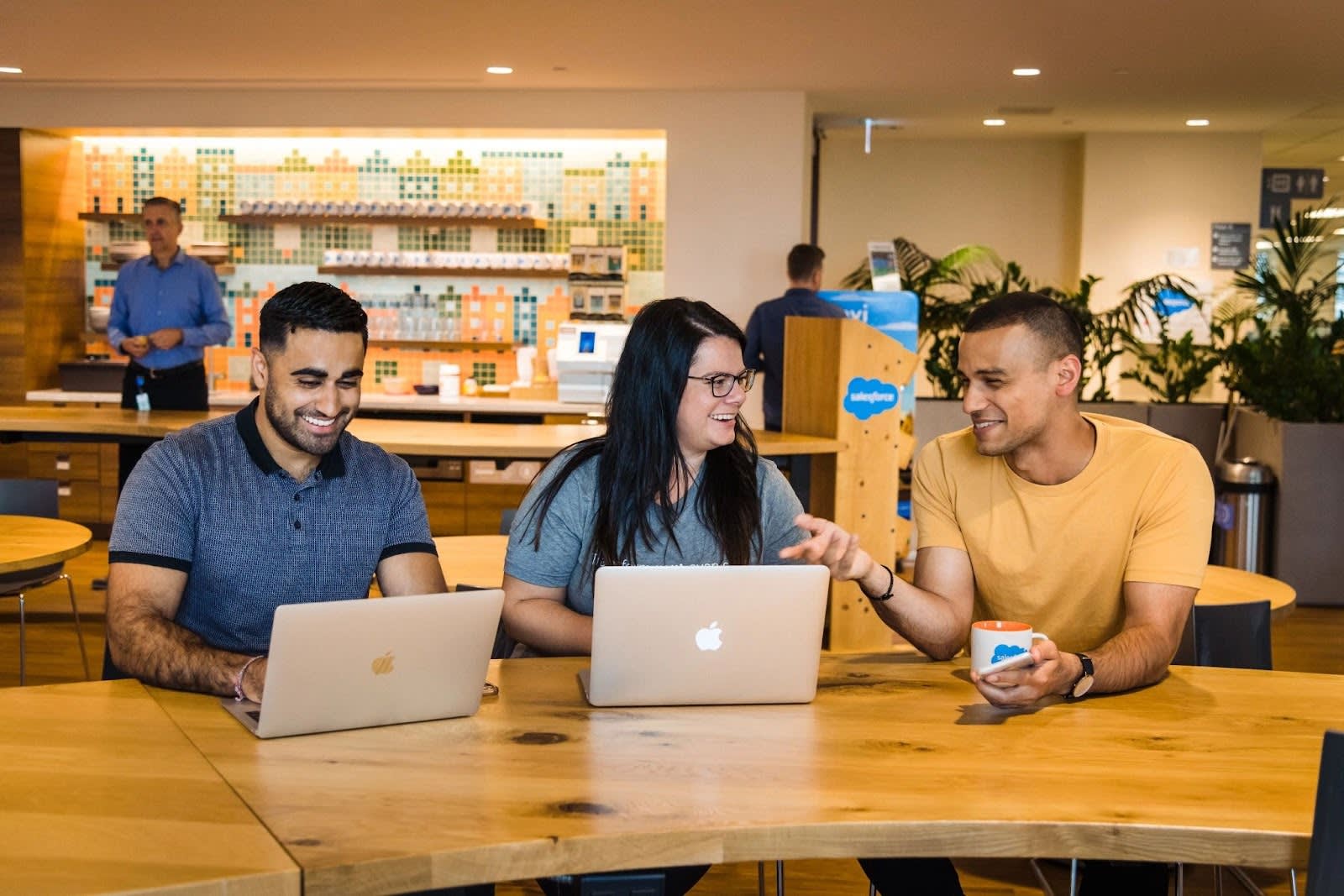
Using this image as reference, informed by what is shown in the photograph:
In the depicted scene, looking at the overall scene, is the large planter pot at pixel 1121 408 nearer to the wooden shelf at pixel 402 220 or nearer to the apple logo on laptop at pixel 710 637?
the wooden shelf at pixel 402 220

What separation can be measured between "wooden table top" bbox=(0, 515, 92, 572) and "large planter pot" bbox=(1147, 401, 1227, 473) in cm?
684

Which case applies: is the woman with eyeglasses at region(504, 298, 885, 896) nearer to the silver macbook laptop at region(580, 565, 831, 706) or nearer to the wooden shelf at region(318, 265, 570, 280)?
the silver macbook laptop at region(580, 565, 831, 706)

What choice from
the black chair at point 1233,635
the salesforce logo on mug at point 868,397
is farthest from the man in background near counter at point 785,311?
the black chair at point 1233,635

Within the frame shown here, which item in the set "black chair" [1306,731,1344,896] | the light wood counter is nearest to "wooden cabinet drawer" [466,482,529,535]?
the light wood counter

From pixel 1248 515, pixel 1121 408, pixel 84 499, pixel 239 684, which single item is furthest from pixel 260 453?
pixel 1121 408

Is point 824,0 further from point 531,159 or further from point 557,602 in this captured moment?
point 557,602

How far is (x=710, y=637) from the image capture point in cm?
202

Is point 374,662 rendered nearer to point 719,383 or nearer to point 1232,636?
point 719,383

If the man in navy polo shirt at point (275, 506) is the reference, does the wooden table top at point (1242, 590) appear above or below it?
below

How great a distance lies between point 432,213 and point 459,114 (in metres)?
0.69

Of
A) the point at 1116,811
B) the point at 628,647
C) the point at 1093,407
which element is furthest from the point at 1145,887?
the point at 1093,407

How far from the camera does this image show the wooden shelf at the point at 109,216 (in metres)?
9.30

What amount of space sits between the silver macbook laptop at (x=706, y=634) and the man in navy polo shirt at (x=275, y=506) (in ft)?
2.21

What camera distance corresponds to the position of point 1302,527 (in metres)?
7.22
